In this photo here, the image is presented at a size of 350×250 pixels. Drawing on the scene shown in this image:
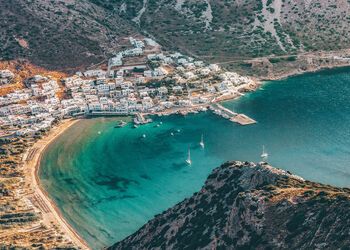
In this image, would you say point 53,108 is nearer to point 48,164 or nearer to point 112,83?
point 112,83

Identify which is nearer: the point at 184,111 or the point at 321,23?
the point at 184,111

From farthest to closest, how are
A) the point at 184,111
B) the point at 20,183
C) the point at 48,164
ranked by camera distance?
the point at 184,111 → the point at 48,164 → the point at 20,183

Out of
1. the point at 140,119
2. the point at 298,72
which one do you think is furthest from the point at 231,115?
the point at 298,72

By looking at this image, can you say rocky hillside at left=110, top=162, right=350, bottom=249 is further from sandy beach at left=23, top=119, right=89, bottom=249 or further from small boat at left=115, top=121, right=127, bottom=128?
small boat at left=115, top=121, right=127, bottom=128

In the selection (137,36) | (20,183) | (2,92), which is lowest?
(20,183)

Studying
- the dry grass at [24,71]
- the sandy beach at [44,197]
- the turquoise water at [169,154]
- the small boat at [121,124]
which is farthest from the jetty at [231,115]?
the dry grass at [24,71]

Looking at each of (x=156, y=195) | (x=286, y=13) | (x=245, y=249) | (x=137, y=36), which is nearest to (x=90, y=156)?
(x=156, y=195)

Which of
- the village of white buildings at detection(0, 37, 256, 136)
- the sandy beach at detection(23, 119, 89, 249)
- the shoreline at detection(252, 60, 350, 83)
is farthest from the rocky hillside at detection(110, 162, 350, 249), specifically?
the shoreline at detection(252, 60, 350, 83)
